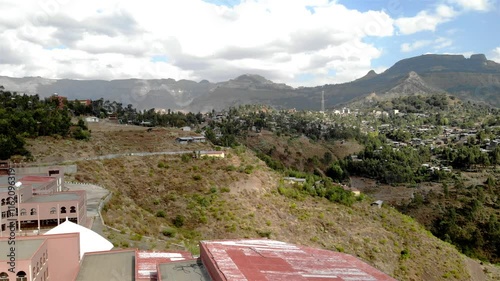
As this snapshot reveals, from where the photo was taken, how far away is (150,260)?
1517 cm

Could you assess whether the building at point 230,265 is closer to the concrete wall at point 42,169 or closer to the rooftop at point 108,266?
the rooftop at point 108,266

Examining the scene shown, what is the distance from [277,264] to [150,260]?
16.2 feet

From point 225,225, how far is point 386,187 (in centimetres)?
5132

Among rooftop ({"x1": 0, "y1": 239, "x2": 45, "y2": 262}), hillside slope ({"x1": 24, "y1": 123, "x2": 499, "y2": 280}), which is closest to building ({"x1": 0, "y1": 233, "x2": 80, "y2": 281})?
rooftop ({"x1": 0, "y1": 239, "x2": 45, "y2": 262})

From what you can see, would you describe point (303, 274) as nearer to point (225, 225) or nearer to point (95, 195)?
point (225, 225)

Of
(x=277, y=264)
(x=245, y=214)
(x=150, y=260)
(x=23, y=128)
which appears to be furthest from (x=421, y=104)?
(x=150, y=260)

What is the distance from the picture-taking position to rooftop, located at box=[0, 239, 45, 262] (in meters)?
12.8

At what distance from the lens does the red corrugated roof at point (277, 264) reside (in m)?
12.1

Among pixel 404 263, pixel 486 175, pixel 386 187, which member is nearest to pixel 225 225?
pixel 404 263

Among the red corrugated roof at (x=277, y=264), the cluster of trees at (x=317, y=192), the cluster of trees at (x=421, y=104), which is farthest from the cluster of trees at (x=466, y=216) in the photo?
the cluster of trees at (x=421, y=104)

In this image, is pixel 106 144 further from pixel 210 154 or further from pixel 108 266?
pixel 108 266

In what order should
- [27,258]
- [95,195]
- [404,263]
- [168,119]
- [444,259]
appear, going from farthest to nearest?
[168,119] < [444,259] < [404,263] < [95,195] < [27,258]

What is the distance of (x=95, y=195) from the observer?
30969mm

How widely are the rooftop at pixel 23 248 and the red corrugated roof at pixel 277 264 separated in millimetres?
5584
